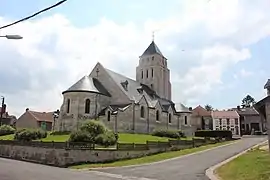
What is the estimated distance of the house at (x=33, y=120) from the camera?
73.0 meters

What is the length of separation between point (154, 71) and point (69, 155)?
46.8 m

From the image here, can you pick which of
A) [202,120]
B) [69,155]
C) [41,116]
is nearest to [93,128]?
[69,155]

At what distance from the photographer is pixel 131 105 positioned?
53031mm

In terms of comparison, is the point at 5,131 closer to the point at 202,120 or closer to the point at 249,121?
the point at 202,120

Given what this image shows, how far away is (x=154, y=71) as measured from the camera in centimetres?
7200

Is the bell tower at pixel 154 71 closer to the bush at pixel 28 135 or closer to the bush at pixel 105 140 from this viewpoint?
the bush at pixel 28 135

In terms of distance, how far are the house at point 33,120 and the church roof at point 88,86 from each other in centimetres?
2286

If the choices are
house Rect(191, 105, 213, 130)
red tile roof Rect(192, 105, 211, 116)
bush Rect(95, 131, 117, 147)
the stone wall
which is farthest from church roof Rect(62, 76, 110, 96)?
red tile roof Rect(192, 105, 211, 116)

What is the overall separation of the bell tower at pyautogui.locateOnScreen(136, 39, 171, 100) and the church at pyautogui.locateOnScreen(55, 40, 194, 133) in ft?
6.72

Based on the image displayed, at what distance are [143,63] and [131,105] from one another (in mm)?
23372

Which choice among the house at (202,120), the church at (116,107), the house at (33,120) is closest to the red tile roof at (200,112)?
the house at (202,120)

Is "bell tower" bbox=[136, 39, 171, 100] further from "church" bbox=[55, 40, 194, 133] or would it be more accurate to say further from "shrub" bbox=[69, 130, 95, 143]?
"shrub" bbox=[69, 130, 95, 143]

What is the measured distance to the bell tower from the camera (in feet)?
236

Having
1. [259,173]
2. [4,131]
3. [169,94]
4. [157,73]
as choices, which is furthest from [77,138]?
[169,94]
